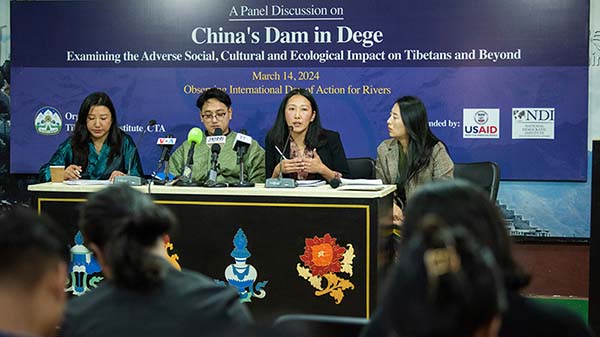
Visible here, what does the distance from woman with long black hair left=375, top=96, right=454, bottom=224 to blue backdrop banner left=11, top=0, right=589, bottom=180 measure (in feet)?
2.47

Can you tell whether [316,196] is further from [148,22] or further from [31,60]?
[31,60]

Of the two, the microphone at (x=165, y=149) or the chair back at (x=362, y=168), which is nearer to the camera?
the microphone at (x=165, y=149)

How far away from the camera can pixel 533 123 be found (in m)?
5.75

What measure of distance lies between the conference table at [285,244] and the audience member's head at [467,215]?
279cm

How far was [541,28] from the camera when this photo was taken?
571cm

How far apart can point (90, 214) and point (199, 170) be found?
332 centimetres

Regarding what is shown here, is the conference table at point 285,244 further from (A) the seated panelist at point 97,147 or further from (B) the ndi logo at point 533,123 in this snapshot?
(B) the ndi logo at point 533,123

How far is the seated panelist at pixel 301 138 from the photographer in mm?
5062

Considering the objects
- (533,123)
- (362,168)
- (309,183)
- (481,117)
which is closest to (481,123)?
(481,117)

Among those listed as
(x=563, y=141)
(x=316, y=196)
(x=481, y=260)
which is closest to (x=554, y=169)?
(x=563, y=141)

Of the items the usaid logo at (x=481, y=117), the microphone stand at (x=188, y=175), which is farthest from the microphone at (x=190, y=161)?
the usaid logo at (x=481, y=117)

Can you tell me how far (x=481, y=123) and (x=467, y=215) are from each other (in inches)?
186

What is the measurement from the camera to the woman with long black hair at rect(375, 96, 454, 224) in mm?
4984

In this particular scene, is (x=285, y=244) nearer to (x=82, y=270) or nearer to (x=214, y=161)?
(x=214, y=161)
